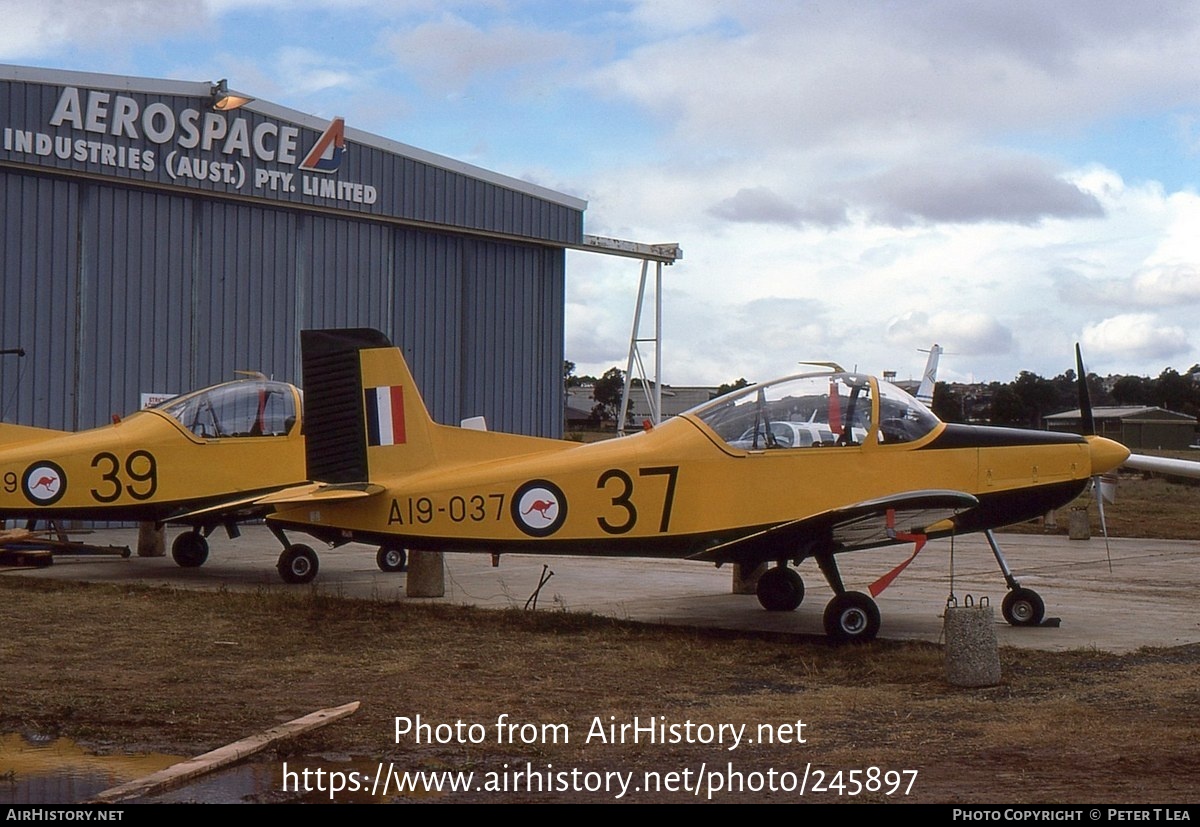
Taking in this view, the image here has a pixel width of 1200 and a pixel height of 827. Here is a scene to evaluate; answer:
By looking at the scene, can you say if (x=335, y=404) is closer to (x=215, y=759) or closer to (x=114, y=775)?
(x=215, y=759)

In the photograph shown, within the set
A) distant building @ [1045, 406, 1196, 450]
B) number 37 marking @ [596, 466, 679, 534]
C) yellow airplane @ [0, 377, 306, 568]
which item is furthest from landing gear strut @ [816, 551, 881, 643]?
distant building @ [1045, 406, 1196, 450]

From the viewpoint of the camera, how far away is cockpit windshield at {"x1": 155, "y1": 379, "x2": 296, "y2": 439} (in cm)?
1456

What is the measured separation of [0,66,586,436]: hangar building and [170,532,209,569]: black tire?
24.5ft

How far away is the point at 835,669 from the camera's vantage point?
8797 mm

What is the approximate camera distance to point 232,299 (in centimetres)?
2436

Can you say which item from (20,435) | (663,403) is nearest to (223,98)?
(20,435)

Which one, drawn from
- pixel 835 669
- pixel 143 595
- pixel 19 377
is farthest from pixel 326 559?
pixel 835 669

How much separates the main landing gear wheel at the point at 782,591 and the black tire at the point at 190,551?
7.44 meters

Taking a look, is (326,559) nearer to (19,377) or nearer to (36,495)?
(36,495)

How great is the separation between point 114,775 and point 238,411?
943 cm

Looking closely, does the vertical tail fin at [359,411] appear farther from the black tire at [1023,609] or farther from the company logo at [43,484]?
the black tire at [1023,609]

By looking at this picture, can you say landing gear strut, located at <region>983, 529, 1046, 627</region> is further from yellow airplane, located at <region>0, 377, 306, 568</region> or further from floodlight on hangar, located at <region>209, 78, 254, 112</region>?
floodlight on hangar, located at <region>209, 78, 254, 112</region>

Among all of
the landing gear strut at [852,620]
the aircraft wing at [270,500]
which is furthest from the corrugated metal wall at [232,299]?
the landing gear strut at [852,620]

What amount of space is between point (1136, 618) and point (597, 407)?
73040mm
